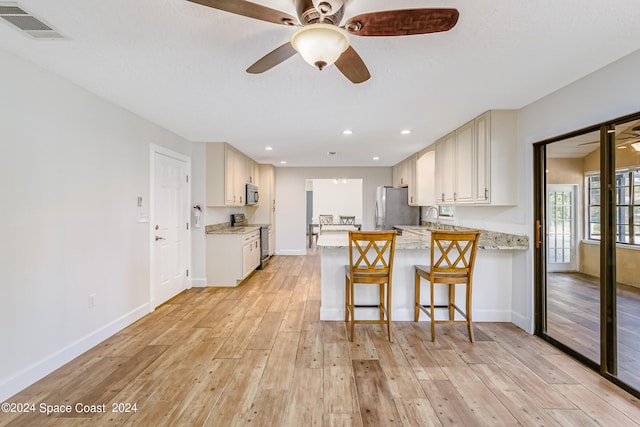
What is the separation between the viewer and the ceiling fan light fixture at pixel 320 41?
1.30 metres

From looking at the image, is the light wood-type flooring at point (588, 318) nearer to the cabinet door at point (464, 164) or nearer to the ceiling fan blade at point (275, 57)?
the cabinet door at point (464, 164)

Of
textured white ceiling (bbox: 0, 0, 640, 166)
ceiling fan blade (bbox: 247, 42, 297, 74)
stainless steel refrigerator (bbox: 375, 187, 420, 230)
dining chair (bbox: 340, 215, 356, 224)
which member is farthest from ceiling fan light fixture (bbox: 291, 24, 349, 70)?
dining chair (bbox: 340, 215, 356, 224)

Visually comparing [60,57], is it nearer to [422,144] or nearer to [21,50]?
[21,50]

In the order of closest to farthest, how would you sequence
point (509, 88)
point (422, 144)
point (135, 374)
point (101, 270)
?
point (135, 374) → point (509, 88) → point (101, 270) → point (422, 144)

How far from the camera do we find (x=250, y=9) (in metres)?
1.22

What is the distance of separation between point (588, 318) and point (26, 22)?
474 centimetres

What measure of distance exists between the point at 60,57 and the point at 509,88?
11.8 ft

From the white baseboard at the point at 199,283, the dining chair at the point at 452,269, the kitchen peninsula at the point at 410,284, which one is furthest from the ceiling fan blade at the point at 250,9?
the white baseboard at the point at 199,283

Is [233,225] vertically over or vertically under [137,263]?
over

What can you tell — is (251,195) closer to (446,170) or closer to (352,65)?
(446,170)

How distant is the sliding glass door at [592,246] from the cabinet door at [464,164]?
0.69 meters

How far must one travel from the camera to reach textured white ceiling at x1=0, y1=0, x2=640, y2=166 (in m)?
1.55

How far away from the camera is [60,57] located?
204cm

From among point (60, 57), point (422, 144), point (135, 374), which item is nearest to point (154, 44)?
point (60, 57)
